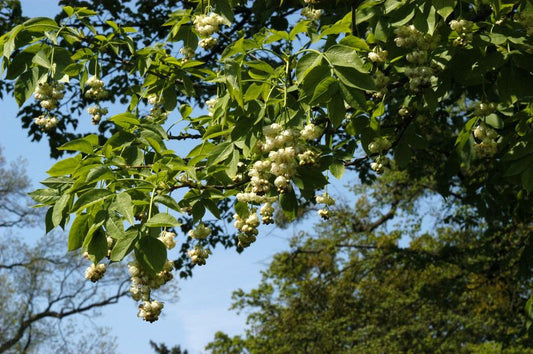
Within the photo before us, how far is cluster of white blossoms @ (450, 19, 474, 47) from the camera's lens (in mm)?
3426

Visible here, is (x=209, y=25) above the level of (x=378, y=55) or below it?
above

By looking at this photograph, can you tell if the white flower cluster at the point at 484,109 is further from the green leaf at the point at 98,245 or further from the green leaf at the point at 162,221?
the green leaf at the point at 98,245

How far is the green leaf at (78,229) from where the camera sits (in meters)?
3.01

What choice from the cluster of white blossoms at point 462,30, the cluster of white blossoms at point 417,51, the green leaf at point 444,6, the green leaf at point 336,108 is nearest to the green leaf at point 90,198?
the green leaf at point 336,108

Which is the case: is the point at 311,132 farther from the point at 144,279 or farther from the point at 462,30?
the point at 462,30

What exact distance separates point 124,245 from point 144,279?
276 mm

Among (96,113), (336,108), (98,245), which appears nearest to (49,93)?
(96,113)

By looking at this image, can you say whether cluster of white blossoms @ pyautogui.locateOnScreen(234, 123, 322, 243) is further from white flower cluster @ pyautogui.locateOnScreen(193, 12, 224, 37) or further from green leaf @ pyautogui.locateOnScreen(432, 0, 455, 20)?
white flower cluster @ pyautogui.locateOnScreen(193, 12, 224, 37)

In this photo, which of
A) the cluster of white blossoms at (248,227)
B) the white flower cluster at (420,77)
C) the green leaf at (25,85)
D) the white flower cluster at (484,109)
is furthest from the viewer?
the white flower cluster at (484,109)

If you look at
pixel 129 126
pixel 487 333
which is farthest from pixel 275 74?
pixel 487 333

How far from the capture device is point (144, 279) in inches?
115

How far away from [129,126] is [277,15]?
375cm

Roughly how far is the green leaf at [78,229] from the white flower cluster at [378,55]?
1582 millimetres

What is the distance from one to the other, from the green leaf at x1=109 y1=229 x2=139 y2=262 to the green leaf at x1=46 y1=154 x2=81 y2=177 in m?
0.68
